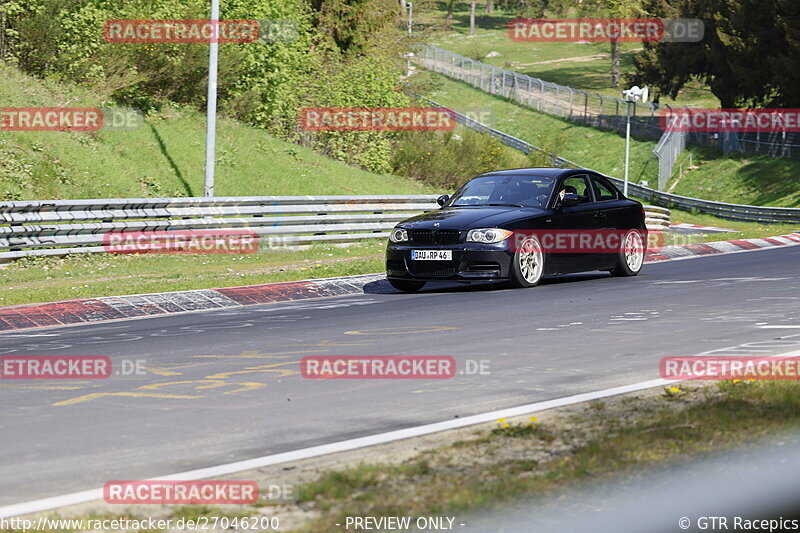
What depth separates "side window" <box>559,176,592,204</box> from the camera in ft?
53.2

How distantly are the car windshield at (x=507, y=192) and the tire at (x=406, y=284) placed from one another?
1.42m

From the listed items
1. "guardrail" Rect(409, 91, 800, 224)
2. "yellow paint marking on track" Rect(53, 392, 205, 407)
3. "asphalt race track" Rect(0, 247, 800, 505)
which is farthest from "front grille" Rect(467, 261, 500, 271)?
"guardrail" Rect(409, 91, 800, 224)

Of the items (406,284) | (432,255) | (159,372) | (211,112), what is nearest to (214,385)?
(159,372)

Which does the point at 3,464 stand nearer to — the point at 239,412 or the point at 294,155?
the point at 239,412

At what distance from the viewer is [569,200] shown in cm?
1573

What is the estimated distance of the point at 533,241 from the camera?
588 inches

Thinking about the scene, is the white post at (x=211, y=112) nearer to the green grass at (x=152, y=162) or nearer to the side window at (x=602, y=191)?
the green grass at (x=152, y=162)

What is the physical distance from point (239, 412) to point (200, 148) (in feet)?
82.1

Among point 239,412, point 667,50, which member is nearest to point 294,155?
point 239,412

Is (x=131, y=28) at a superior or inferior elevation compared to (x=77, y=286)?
superior

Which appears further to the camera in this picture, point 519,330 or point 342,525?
point 519,330

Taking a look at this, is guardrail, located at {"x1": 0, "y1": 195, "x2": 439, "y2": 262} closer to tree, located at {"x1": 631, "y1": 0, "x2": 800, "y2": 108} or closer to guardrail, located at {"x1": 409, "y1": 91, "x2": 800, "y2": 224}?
guardrail, located at {"x1": 409, "y1": 91, "x2": 800, "y2": 224}

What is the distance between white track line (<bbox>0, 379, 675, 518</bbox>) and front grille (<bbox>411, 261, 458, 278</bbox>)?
7159mm

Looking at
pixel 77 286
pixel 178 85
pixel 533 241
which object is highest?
pixel 178 85
